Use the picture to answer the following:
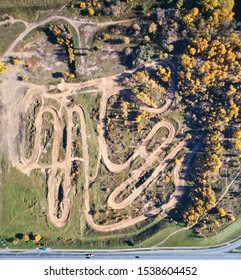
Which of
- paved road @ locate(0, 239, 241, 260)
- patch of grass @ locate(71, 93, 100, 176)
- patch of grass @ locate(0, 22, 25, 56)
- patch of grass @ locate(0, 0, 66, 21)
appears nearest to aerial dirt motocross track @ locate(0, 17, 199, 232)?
patch of grass @ locate(71, 93, 100, 176)

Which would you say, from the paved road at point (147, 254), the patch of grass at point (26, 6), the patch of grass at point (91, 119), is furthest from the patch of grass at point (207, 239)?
the patch of grass at point (26, 6)

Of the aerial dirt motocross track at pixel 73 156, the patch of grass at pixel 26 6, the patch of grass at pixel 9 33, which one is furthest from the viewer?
the aerial dirt motocross track at pixel 73 156

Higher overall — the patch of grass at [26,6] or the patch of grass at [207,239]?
the patch of grass at [26,6]

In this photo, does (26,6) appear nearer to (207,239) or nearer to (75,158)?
(75,158)

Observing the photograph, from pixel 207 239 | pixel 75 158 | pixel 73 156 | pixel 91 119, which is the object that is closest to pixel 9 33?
pixel 91 119

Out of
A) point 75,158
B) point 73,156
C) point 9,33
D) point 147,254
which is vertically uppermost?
point 9,33

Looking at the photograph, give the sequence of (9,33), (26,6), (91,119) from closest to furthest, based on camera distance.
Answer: (26,6) < (9,33) < (91,119)

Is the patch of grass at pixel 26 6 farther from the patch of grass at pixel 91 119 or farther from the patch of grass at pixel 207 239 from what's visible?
the patch of grass at pixel 207 239
